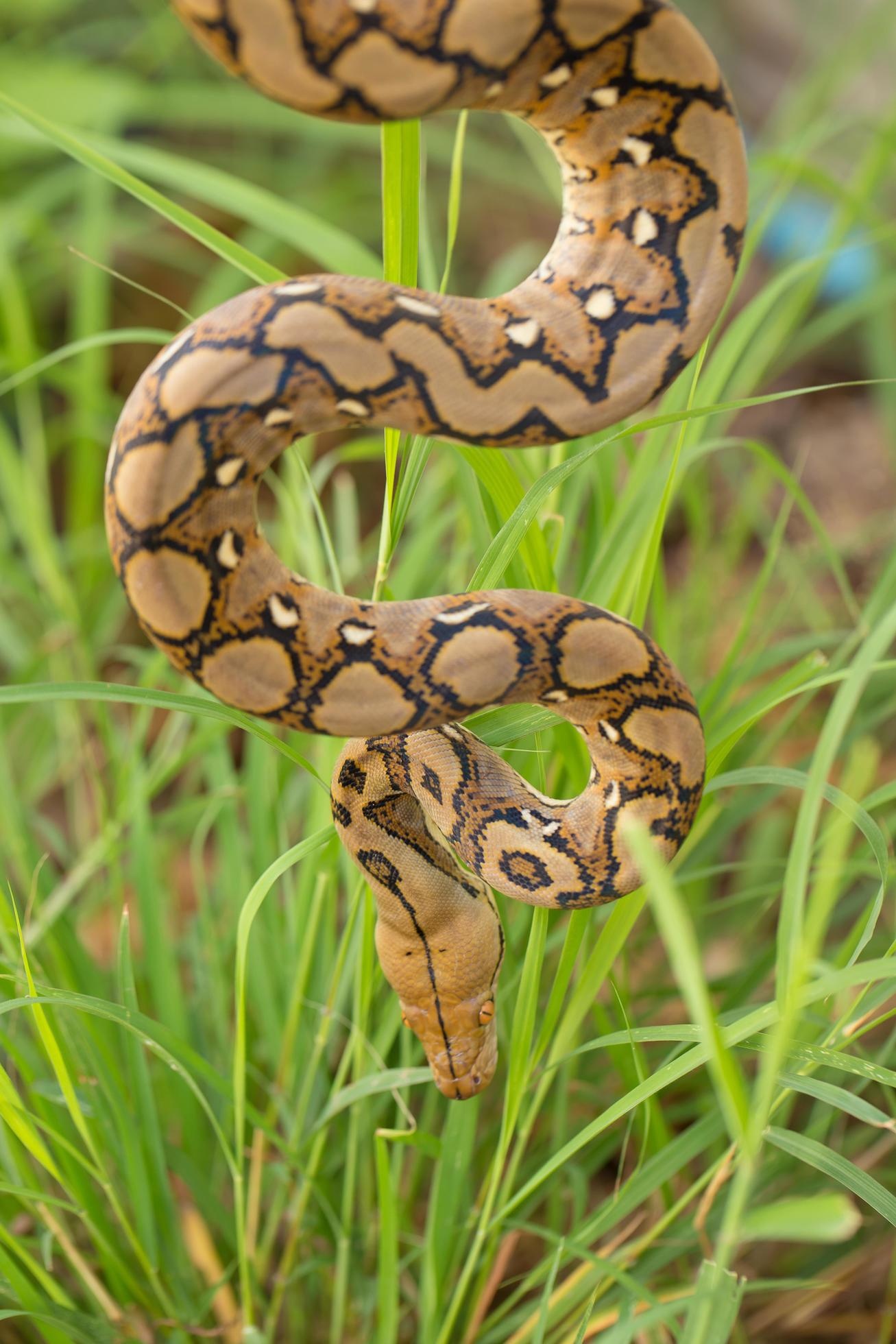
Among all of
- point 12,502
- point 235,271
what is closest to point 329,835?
point 12,502

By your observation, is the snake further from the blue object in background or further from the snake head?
the blue object in background

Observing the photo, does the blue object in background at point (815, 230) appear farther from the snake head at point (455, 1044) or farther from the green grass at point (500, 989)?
the snake head at point (455, 1044)

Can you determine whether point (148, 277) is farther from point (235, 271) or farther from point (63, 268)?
point (235, 271)

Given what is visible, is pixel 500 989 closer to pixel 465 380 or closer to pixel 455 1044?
pixel 455 1044

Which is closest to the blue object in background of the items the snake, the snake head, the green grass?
the green grass

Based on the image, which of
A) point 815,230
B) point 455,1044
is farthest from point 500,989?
point 815,230
